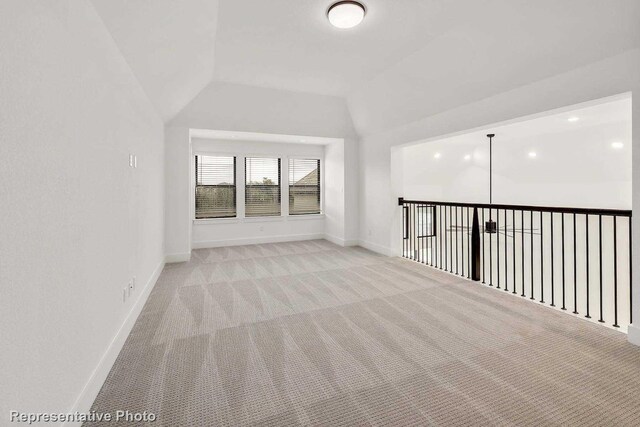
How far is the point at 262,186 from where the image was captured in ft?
23.7

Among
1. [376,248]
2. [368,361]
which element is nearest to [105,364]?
[368,361]

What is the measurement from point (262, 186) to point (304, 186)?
44.6 inches

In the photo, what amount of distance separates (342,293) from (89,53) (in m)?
3.27

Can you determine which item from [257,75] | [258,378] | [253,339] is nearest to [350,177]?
[257,75]

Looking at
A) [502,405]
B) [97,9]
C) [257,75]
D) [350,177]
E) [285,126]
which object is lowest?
[502,405]

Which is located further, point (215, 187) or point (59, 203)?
point (215, 187)

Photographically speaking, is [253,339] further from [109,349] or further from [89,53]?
[89,53]

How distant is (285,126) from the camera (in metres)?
5.79

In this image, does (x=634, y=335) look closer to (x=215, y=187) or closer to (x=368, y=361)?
(x=368, y=361)

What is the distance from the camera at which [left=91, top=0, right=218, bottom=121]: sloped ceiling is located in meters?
2.07

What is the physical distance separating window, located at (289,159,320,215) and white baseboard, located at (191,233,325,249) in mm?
637

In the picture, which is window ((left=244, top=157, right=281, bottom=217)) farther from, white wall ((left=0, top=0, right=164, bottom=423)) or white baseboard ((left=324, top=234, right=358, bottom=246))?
white wall ((left=0, top=0, right=164, bottom=423))

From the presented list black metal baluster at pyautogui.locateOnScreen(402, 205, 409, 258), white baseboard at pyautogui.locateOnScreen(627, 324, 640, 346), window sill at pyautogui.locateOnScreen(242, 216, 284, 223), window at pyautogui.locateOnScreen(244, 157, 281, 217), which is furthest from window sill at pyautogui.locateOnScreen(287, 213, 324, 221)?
white baseboard at pyautogui.locateOnScreen(627, 324, 640, 346)

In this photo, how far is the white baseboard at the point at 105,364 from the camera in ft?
5.29
